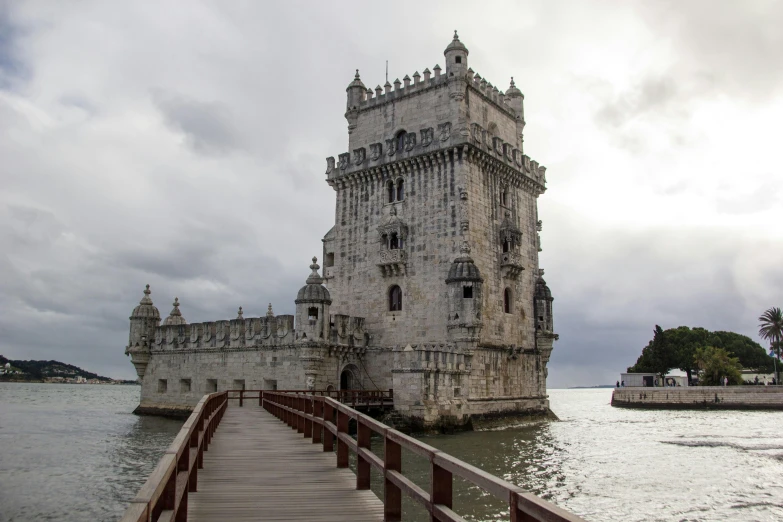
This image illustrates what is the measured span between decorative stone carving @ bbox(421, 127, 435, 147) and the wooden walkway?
74.4 ft

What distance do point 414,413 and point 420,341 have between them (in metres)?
5.21

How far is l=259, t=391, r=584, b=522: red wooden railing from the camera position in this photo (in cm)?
428

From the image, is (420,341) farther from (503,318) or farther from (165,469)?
(165,469)

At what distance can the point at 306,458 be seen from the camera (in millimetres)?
12461

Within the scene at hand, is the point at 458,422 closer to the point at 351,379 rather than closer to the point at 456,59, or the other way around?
the point at 351,379

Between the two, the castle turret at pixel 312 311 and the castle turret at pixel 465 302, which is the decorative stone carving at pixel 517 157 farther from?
the castle turret at pixel 312 311

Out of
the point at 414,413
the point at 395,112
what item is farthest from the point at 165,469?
the point at 395,112

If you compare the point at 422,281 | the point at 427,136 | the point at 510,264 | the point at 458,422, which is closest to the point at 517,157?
the point at 427,136

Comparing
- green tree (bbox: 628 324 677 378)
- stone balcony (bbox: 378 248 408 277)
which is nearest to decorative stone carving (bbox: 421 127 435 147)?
stone balcony (bbox: 378 248 408 277)

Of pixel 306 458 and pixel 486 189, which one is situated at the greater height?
pixel 486 189

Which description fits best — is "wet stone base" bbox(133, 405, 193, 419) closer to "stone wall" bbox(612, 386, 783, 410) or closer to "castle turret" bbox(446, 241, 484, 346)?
"castle turret" bbox(446, 241, 484, 346)

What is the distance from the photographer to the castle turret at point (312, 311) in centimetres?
3222

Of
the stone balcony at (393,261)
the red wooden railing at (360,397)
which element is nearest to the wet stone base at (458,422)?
the red wooden railing at (360,397)

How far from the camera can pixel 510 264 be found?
35594 mm
